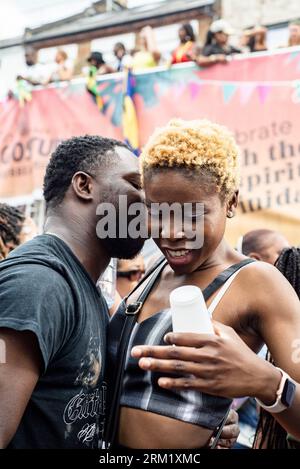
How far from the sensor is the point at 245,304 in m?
1.81

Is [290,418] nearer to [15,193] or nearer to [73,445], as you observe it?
[73,445]

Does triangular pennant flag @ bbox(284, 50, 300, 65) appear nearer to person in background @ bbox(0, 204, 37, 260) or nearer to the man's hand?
person in background @ bbox(0, 204, 37, 260)

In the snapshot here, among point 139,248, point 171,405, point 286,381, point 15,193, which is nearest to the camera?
point 286,381

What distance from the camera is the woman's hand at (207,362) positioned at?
1410mm

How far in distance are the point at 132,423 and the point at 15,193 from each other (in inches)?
173

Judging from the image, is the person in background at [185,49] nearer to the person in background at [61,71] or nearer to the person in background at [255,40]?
the person in background at [255,40]

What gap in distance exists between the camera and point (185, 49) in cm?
677

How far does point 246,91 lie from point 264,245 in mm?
1714

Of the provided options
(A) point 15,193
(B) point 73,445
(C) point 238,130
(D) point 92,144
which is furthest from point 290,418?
(A) point 15,193

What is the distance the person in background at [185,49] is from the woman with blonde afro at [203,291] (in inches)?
166

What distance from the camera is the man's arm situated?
5.27 ft

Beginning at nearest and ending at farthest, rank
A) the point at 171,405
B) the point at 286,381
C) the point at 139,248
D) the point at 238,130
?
the point at 286,381, the point at 171,405, the point at 139,248, the point at 238,130

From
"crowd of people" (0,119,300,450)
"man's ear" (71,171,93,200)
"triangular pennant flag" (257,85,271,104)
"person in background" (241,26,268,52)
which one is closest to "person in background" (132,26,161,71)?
"person in background" (241,26,268,52)

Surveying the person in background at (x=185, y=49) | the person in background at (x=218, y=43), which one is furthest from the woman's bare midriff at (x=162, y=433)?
the person in background at (x=218, y=43)
